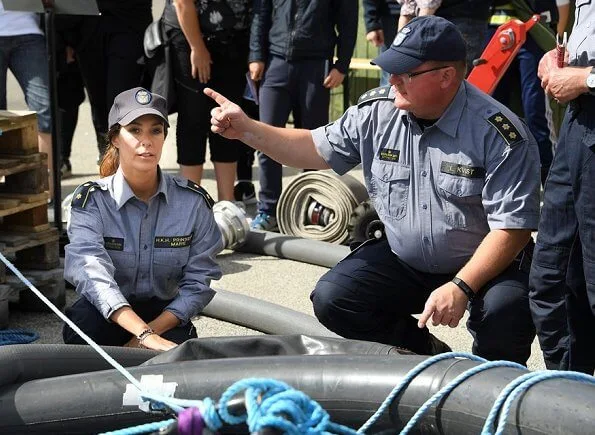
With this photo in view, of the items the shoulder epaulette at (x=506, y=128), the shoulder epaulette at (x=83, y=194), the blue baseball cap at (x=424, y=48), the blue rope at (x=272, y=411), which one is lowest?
the blue rope at (x=272, y=411)

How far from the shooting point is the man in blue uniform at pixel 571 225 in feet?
12.0

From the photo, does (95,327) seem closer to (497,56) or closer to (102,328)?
(102,328)

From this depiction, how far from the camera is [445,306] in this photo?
12.9 ft

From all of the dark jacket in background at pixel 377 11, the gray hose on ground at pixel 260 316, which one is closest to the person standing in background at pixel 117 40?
the dark jacket in background at pixel 377 11

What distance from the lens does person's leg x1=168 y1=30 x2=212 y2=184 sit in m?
6.87

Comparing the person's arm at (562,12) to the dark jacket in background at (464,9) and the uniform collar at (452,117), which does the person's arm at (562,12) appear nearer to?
the dark jacket in background at (464,9)

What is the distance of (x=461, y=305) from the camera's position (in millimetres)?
3973

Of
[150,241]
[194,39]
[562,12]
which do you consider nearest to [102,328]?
[150,241]

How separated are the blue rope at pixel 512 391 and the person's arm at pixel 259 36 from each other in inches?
170

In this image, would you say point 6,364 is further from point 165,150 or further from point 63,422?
point 165,150

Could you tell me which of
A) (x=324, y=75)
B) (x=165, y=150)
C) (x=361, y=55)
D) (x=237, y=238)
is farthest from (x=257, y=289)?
(x=361, y=55)

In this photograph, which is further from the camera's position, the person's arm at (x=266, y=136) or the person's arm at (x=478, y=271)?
the person's arm at (x=266, y=136)

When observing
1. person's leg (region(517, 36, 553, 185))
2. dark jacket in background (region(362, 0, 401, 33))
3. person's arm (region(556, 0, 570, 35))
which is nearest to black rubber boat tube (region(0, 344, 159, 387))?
dark jacket in background (region(362, 0, 401, 33))

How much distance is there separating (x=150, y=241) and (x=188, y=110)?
265 centimetres
